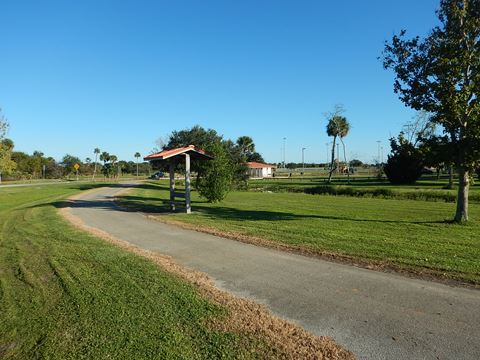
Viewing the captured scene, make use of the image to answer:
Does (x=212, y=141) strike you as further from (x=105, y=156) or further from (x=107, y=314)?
(x=105, y=156)

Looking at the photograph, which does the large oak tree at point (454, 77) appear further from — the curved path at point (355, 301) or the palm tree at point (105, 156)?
the palm tree at point (105, 156)

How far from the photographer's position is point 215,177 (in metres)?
23.2

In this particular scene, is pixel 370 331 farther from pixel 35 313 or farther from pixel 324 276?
pixel 35 313

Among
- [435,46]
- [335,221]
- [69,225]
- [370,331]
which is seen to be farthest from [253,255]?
[435,46]

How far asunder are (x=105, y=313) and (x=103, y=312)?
51 mm

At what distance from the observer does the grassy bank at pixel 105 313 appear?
416 centimetres

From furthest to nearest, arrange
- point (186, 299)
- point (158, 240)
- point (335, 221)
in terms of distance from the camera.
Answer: point (335, 221) < point (158, 240) < point (186, 299)

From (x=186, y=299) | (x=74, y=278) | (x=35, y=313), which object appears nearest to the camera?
(x=35, y=313)

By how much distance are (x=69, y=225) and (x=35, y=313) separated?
9113mm

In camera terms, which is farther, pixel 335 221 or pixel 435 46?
pixel 335 221

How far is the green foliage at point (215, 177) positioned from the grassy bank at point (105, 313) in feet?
47.4

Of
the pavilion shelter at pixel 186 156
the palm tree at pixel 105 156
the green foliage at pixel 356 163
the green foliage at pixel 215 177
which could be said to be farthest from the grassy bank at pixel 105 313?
the green foliage at pixel 356 163

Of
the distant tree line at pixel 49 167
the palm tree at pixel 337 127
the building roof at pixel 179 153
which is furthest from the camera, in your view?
the distant tree line at pixel 49 167

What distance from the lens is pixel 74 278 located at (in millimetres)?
6910
